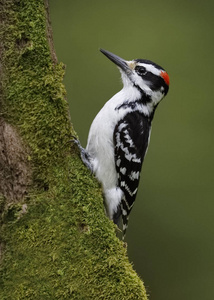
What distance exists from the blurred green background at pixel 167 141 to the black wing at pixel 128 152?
218 centimetres

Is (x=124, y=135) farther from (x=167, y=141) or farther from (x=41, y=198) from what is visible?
(x=167, y=141)

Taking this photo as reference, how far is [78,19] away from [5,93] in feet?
12.7

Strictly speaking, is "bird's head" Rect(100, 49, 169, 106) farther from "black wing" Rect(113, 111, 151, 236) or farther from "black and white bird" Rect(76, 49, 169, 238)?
"black wing" Rect(113, 111, 151, 236)

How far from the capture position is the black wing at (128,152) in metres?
3.81

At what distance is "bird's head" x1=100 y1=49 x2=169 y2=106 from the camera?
4.07 meters

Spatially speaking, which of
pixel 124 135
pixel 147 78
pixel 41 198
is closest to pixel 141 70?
pixel 147 78

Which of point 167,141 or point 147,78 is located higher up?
point 147,78

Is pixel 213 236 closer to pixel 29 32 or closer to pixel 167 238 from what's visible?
pixel 167 238

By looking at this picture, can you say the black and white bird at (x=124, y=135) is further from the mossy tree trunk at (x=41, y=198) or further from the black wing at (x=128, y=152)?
the mossy tree trunk at (x=41, y=198)

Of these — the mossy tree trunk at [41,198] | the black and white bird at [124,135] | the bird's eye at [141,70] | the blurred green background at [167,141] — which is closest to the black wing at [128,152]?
the black and white bird at [124,135]

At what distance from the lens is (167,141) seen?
6.25 m

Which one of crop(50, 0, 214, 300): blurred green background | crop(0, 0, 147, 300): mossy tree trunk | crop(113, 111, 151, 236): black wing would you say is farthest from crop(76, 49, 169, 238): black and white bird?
crop(50, 0, 214, 300): blurred green background

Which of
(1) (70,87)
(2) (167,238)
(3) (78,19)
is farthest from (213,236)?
(3) (78,19)

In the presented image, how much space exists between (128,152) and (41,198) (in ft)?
3.80
